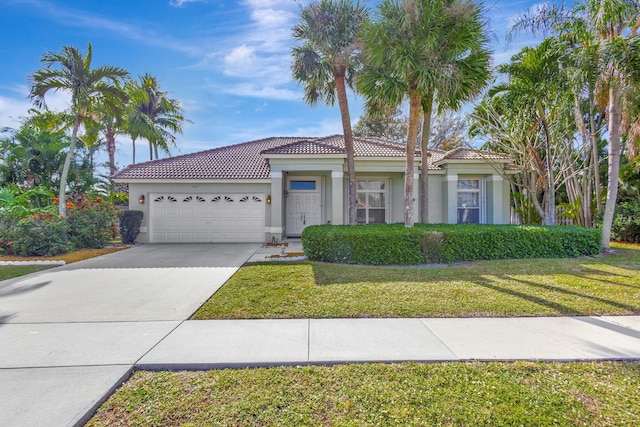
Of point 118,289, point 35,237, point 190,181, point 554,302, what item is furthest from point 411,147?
point 35,237

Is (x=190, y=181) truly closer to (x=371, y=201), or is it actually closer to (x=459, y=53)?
(x=371, y=201)

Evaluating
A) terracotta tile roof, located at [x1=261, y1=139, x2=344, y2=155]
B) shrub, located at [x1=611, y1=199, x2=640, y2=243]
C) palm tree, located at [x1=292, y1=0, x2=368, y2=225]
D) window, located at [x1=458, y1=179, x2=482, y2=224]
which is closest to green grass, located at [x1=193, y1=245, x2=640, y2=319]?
palm tree, located at [x1=292, y1=0, x2=368, y2=225]

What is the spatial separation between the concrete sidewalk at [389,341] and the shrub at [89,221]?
998cm

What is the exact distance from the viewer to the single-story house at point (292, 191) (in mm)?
12859

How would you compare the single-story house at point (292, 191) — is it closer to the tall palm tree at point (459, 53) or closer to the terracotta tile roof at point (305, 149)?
the terracotta tile roof at point (305, 149)

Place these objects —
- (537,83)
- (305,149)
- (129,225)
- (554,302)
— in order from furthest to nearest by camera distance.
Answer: (129,225) < (305,149) < (537,83) < (554,302)

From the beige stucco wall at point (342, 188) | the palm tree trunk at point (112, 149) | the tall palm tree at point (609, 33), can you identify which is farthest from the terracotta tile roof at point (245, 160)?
the palm tree trunk at point (112, 149)

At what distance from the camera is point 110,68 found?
1117 centimetres

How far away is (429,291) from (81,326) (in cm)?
567

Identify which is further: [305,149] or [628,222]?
[628,222]

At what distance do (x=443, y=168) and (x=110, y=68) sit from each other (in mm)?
14090

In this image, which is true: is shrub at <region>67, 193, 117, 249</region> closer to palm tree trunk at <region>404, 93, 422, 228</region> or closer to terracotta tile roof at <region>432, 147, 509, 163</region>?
palm tree trunk at <region>404, 93, 422, 228</region>

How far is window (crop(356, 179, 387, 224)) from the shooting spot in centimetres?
1491

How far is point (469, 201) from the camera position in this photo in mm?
14477
